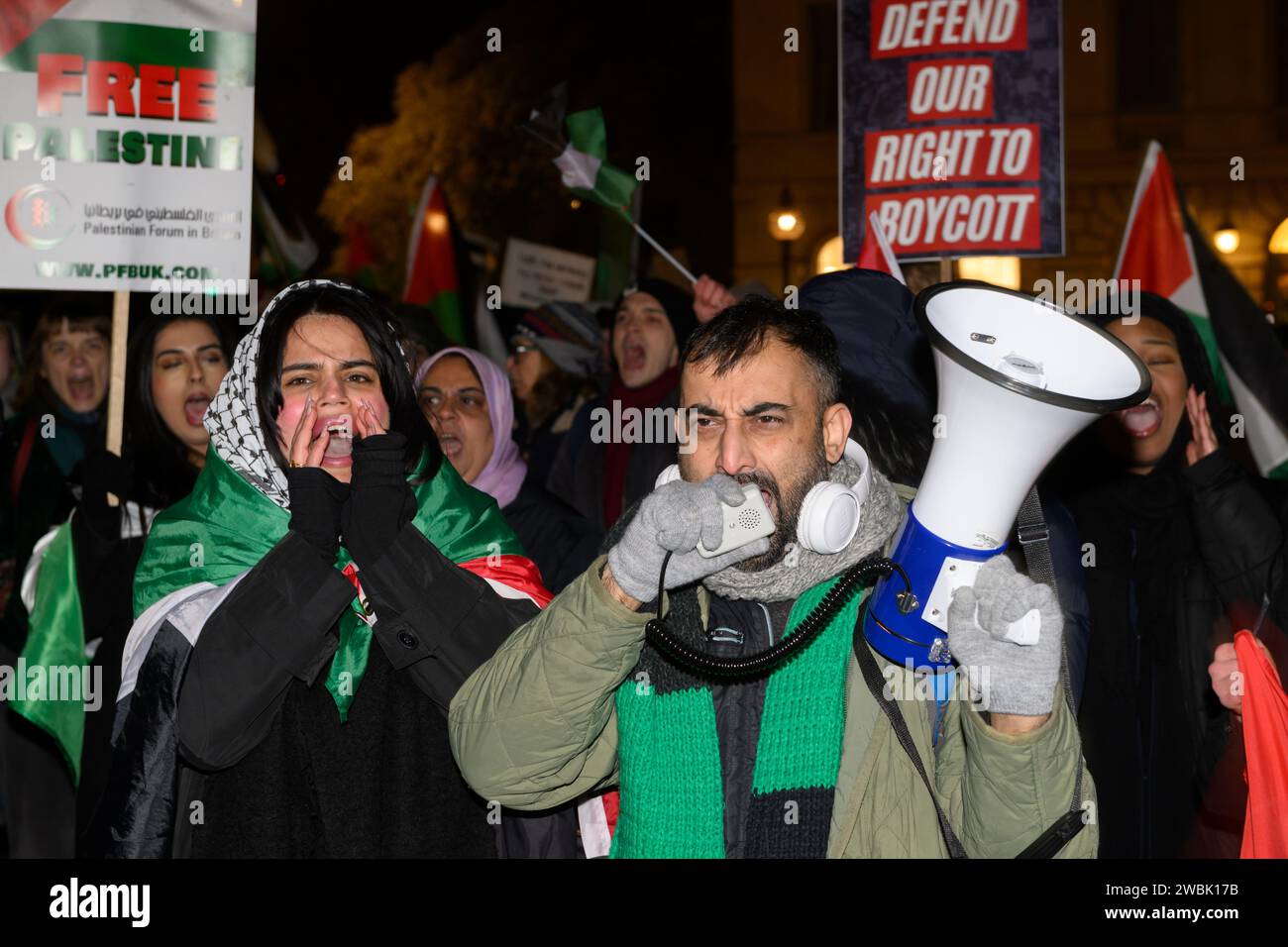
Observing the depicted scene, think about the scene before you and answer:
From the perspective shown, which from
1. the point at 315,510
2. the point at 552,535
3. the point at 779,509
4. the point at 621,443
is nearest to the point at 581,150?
the point at 621,443

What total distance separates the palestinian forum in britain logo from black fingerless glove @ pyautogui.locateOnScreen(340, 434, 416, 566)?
2160 millimetres

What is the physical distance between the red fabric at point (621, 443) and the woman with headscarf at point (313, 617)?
2390mm

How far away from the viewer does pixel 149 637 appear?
10.4 ft

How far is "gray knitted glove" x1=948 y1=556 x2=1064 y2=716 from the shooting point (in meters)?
2.19

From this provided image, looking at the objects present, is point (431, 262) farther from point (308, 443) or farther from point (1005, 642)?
point (1005, 642)

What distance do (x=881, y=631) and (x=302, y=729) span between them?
128 cm

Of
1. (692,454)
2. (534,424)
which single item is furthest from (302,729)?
(534,424)

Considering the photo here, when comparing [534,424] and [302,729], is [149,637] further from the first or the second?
[534,424]

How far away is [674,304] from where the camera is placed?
20.7ft

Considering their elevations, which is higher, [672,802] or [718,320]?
[718,320]

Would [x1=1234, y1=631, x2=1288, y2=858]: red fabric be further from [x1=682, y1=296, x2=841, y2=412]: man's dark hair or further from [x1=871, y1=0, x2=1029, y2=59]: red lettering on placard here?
[x1=871, y1=0, x2=1029, y2=59]: red lettering on placard

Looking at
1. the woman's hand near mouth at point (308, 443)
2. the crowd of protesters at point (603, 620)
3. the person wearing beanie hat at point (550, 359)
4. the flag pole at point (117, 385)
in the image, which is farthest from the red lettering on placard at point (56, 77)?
the person wearing beanie hat at point (550, 359)

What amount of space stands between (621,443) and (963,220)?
1.56 m

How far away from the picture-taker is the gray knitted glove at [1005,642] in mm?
2191
